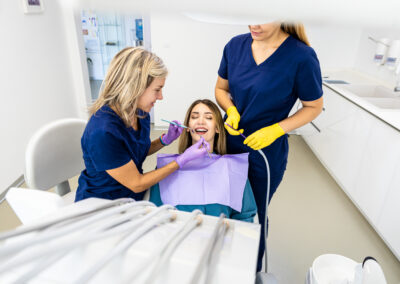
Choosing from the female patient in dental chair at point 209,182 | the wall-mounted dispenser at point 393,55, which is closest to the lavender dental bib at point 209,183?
the female patient in dental chair at point 209,182

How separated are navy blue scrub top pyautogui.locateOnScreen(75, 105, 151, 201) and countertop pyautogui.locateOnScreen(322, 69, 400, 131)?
1.60 m

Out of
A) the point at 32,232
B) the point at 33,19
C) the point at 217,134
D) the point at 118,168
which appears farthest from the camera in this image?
the point at 33,19

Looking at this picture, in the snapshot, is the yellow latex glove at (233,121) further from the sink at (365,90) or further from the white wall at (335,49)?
the white wall at (335,49)

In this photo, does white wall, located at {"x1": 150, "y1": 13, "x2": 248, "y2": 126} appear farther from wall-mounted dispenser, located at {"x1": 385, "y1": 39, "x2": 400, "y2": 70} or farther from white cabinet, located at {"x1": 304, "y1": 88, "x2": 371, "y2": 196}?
wall-mounted dispenser, located at {"x1": 385, "y1": 39, "x2": 400, "y2": 70}

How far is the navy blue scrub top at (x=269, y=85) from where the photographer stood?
3.94 feet

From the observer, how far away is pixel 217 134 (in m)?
1.55

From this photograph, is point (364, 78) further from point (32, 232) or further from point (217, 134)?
point (32, 232)

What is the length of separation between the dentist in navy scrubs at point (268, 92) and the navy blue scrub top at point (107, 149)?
0.47m

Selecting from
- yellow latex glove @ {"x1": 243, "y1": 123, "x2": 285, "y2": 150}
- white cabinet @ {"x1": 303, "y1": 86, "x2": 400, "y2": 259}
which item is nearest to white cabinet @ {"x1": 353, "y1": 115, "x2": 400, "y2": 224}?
white cabinet @ {"x1": 303, "y1": 86, "x2": 400, "y2": 259}

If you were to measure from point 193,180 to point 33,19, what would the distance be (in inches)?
89.1

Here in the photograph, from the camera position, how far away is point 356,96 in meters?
2.34

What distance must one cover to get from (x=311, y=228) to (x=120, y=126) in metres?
1.63

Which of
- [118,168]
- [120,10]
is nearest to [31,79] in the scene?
[118,168]

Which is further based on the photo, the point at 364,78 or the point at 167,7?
the point at 364,78
